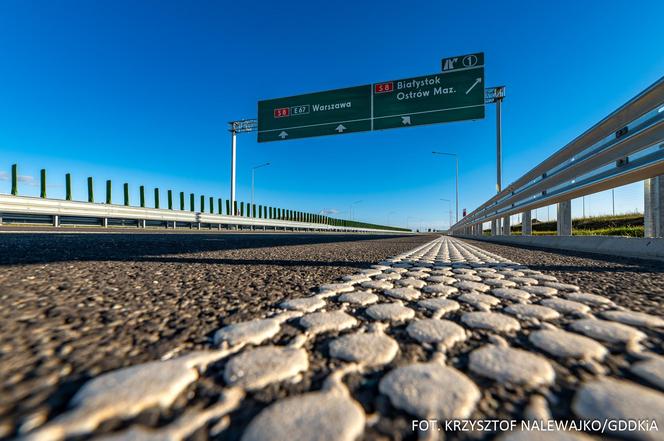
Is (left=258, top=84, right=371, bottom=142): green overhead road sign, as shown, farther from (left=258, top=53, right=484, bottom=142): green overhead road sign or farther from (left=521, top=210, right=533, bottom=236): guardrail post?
(left=521, top=210, right=533, bottom=236): guardrail post

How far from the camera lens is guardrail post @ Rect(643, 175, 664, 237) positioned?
9.20 feet

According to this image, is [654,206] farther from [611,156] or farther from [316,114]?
[316,114]

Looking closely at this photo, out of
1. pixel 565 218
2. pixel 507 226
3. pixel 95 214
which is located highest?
pixel 95 214

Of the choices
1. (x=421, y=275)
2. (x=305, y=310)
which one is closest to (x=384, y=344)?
(x=305, y=310)

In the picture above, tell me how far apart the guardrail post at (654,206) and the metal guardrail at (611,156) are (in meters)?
0.20

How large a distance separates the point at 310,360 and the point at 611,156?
399 cm

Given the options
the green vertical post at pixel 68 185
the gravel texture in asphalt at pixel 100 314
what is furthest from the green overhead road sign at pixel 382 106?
the gravel texture in asphalt at pixel 100 314

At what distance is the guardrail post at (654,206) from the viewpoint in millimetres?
2805

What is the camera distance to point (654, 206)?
2.90m

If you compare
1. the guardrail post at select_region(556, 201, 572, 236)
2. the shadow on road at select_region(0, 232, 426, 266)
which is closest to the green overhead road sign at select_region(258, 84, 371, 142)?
the guardrail post at select_region(556, 201, 572, 236)

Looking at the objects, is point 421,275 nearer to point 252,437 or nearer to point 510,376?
point 510,376

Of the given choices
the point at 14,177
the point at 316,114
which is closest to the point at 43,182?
the point at 14,177

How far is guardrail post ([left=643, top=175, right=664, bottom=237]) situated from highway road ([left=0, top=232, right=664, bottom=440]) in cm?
221

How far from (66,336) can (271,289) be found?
0.76 m
